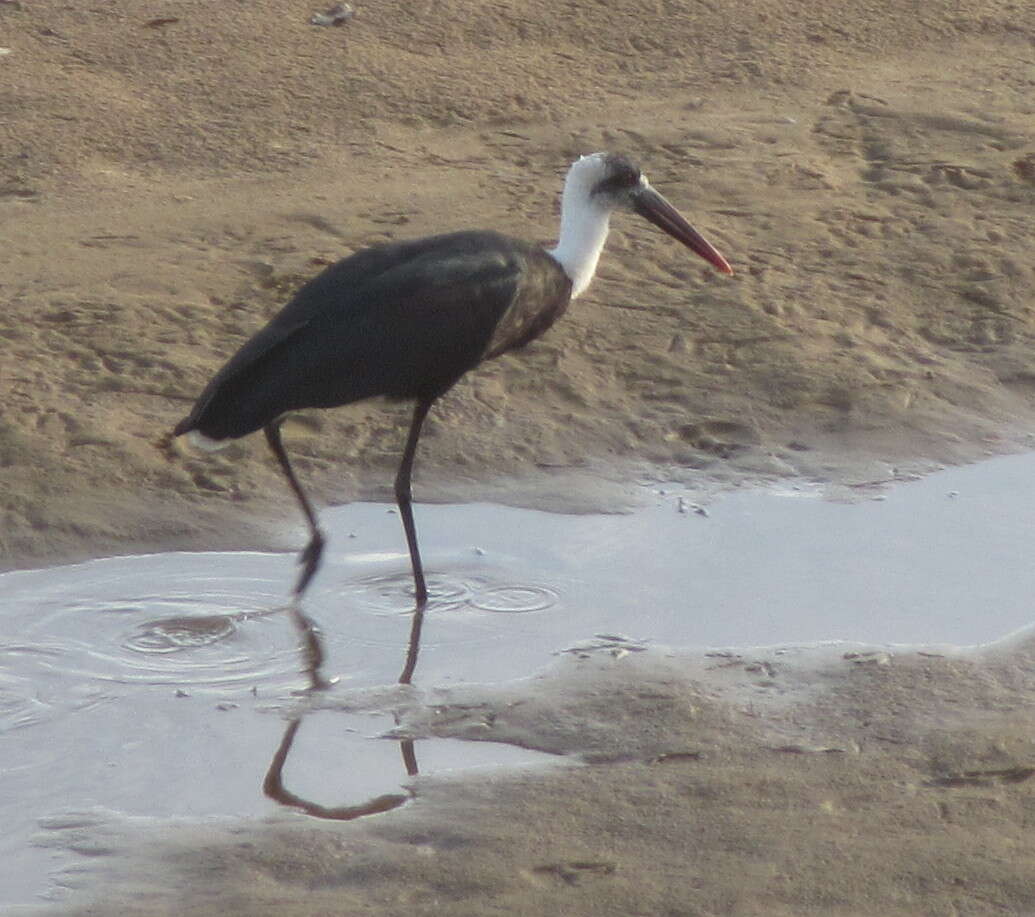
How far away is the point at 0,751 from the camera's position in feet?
15.0

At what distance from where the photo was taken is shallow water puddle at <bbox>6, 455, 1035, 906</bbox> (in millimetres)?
4547

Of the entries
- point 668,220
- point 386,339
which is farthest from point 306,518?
point 668,220

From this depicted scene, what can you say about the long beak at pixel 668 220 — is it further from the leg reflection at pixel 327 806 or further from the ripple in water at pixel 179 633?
the leg reflection at pixel 327 806

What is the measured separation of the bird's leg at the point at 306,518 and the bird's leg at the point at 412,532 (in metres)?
0.24

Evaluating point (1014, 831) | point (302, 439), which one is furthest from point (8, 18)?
point (1014, 831)

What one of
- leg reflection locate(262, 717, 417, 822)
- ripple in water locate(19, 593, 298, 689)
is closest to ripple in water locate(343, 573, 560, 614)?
ripple in water locate(19, 593, 298, 689)

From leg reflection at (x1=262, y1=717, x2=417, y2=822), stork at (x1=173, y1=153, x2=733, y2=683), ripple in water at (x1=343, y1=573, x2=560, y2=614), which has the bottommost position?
ripple in water at (x1=343, y1=573, x2=560, y2=614)

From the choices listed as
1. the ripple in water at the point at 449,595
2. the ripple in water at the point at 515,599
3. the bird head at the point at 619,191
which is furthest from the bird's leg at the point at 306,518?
the bird head at the point at 619,191

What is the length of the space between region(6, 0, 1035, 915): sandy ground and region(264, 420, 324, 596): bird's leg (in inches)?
9.9

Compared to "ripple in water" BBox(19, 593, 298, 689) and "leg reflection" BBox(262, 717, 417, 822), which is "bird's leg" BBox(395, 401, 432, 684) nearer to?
"ripple in water" BBox(19, 593, 298, 689)

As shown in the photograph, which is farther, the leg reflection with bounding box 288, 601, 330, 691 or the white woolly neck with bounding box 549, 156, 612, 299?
the white woolly neck with bounding box 549, 156, 612, 299

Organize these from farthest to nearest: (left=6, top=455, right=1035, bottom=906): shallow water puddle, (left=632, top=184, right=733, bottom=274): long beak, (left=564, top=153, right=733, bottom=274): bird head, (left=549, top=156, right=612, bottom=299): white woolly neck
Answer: (left=632, top=184, right=733, bottom=274): long beak
(left=564, top=153, right=733, bottom=274): bird head
(left=549, top=156, right=612, bottom=299): white woolly neck
(left=6, top=455, right=1035, bottom=906): shallow water puddle

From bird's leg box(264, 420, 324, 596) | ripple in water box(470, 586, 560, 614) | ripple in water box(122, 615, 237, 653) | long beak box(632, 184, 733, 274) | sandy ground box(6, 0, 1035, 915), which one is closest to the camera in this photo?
sandy ground box(6, 0, 1035, 915)

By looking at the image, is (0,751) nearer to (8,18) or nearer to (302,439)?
(302,439)
